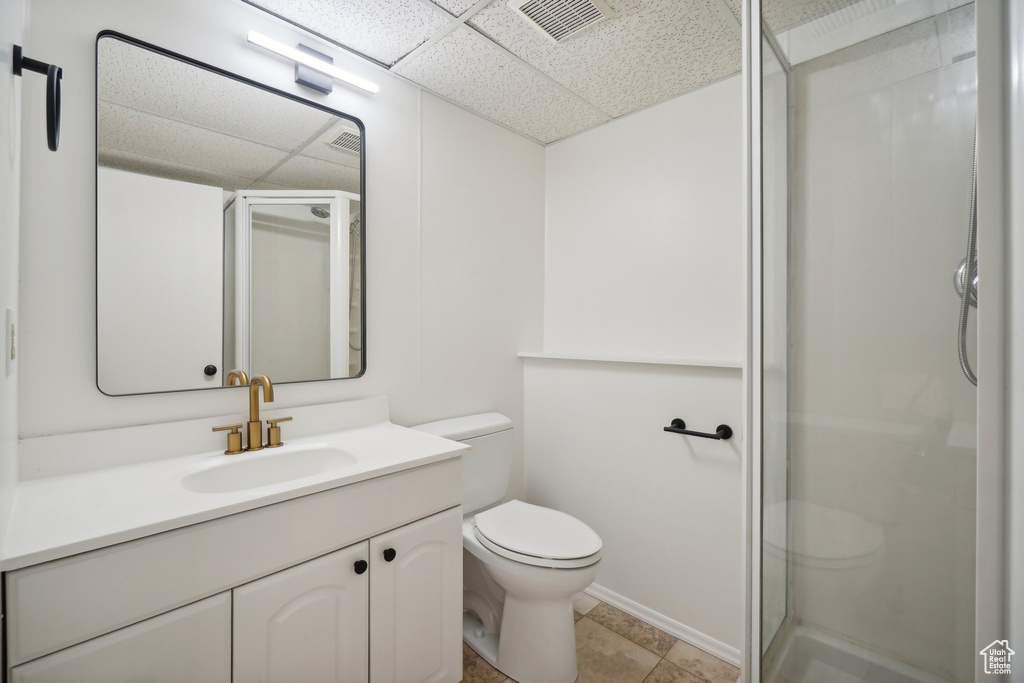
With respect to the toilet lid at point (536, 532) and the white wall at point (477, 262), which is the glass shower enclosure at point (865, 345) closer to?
the toilet lid at point (536, 532)

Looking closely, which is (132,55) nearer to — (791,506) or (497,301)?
(497,301)

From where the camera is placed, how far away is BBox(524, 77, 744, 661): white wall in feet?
5.60

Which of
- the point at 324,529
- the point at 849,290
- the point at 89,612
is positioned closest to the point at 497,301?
the point at 324,529

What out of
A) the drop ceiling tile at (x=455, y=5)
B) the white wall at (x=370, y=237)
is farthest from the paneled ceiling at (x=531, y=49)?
the white wall at (x=370, y=237)

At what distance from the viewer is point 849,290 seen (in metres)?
0.92

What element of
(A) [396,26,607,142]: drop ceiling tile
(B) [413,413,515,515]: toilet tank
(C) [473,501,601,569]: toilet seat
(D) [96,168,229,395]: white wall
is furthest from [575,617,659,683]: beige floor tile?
(A) [396,26,607,142]: drop ceiling tile

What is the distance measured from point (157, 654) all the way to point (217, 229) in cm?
107

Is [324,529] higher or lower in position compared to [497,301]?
lower

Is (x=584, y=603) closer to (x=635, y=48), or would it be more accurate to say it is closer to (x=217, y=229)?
(x=217, y=229)

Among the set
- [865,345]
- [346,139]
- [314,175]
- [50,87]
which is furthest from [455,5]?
[865,345]

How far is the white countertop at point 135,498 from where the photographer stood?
76 centimetres

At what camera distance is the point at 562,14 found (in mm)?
1368

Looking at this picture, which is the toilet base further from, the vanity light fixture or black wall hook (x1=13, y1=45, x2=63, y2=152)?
the vanity light fixture

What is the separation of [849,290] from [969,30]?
463 mm
